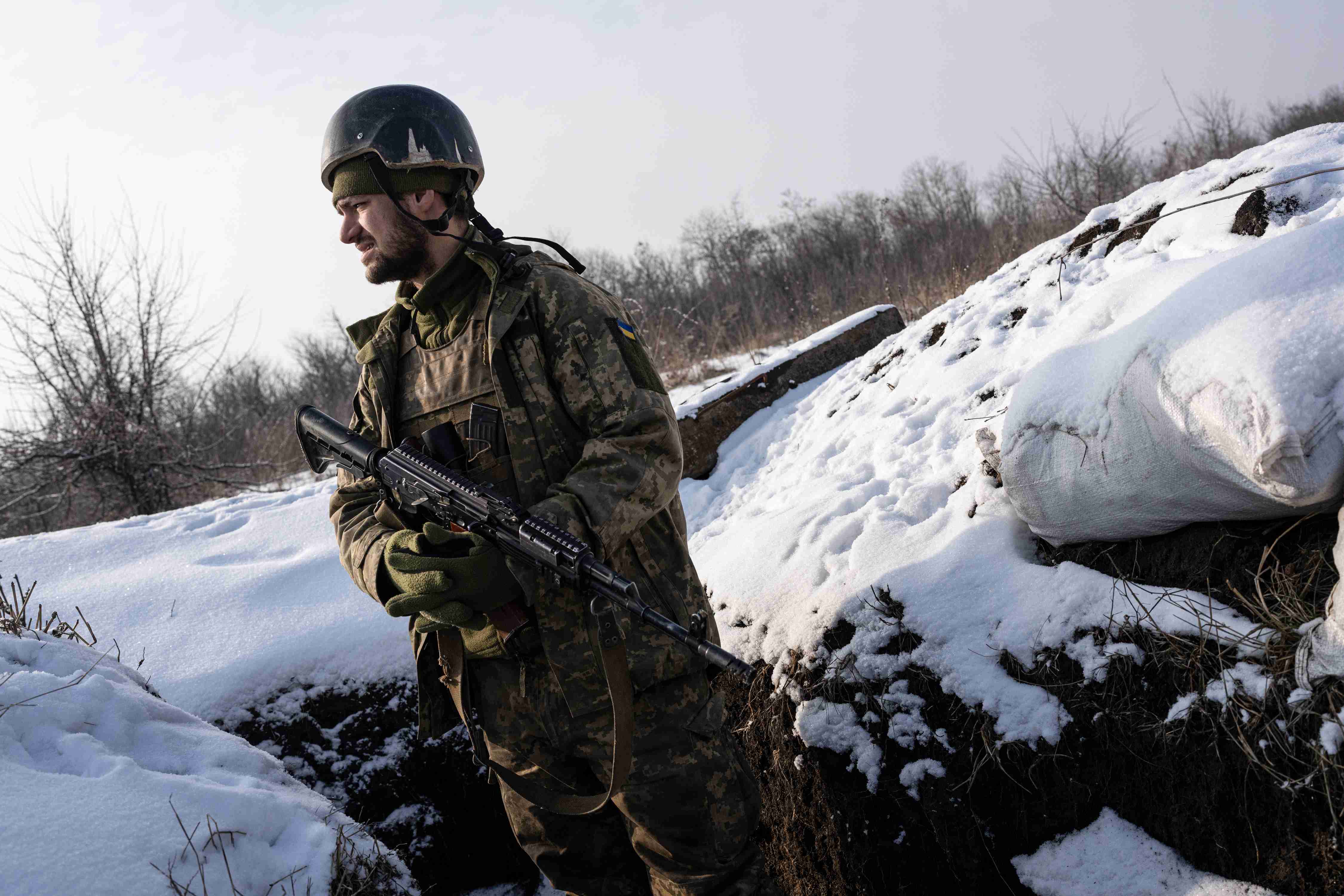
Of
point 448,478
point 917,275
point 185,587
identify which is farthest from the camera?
point 917,275

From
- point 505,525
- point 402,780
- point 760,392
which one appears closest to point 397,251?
point 505,525

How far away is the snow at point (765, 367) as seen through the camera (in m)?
5.26

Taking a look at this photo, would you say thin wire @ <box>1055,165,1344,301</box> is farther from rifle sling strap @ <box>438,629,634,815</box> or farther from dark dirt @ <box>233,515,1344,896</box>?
rifle sling strap @ <box>438,629,634,815</box>

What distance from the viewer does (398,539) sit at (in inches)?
81.3

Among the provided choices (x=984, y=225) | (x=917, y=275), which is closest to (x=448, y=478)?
(x=917, y=275)

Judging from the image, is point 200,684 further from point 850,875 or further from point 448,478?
point 850,875

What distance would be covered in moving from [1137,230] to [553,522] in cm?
279

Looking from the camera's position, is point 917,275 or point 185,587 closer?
point 185,587

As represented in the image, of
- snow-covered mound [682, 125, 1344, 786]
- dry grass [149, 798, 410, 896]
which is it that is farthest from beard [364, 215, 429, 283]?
snow-covered mound [682, 125, 1344, 786]

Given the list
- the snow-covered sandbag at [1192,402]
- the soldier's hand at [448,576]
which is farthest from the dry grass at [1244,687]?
the soldier's hand at [448,576]

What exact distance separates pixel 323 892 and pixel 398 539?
2.53 ft

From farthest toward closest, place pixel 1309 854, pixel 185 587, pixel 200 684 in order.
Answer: pixel 185 587 → pixel 200 684 → pixel 1309 854

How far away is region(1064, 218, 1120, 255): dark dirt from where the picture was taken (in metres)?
3.50

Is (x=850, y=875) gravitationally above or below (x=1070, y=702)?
below
